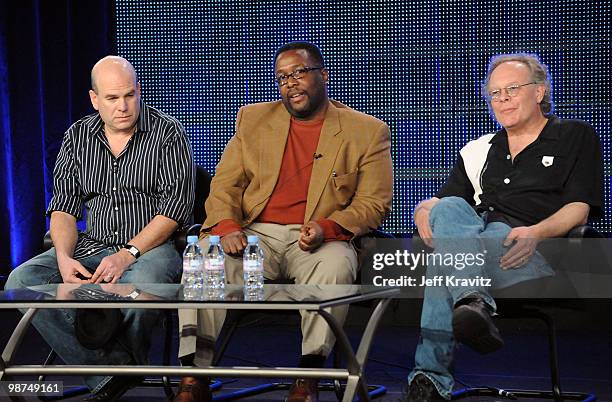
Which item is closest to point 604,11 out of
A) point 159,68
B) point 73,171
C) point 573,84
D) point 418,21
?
point 573,84

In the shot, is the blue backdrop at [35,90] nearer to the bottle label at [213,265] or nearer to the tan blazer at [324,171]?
the tan blazer at [324,171]

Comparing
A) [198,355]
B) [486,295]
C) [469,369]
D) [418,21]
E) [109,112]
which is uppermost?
[418,21]

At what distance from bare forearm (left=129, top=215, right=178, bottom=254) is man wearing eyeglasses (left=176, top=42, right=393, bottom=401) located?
153 millimetres

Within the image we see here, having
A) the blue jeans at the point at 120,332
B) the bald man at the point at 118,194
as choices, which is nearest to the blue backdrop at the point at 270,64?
the bald man at the point at 118,194

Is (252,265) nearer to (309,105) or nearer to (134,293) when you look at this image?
(134,293)

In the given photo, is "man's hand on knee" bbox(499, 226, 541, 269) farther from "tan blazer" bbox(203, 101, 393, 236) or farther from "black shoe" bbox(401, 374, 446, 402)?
"tan blazer" bbox(203, 101, 393, 236)

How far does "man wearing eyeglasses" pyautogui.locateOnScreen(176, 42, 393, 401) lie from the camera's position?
11.6 feet

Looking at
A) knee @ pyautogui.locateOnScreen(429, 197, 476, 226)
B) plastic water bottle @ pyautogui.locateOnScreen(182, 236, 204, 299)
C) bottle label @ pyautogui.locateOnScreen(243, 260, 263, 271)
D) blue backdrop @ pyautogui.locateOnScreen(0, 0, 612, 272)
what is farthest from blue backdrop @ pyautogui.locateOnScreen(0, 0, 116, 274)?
knee @ pyautogui.locateOnScreen(429, 197, 476, 226)

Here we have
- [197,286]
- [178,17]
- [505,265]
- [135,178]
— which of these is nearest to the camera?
[197,286]

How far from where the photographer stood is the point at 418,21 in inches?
206

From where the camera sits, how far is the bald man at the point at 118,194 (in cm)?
353

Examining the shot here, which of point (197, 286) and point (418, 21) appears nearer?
point (197, 286)

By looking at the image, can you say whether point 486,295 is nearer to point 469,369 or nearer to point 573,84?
point 469,369

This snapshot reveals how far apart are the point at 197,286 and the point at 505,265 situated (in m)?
1.06
